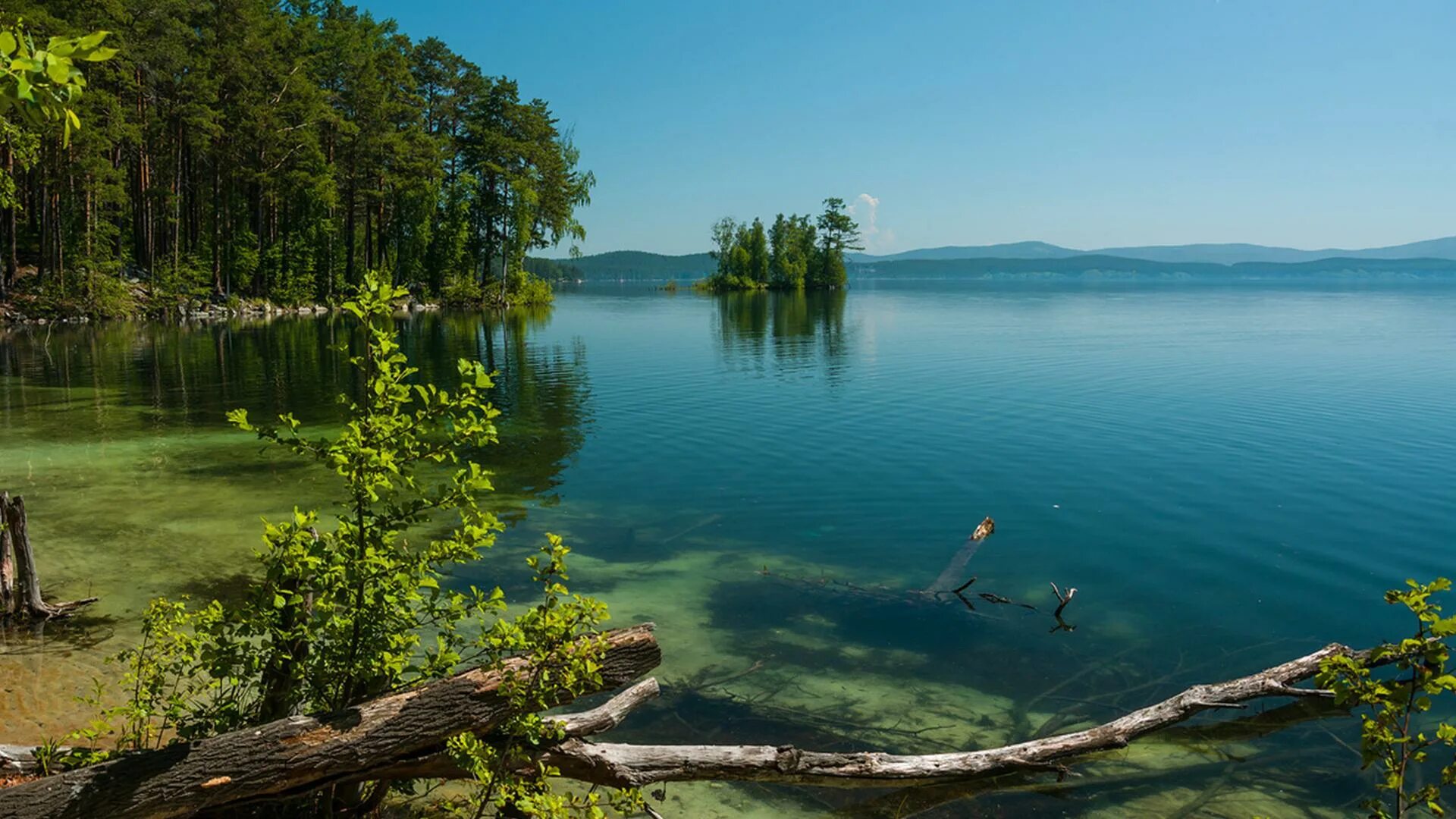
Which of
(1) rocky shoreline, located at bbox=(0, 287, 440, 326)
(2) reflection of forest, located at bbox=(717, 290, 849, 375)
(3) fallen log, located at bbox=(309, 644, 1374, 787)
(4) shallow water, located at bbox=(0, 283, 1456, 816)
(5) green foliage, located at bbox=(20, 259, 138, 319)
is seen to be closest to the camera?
(3) fallen log, located at bbox=(309, 644, 1374, 787)

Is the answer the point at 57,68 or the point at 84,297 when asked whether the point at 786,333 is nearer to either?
the point at 84,297

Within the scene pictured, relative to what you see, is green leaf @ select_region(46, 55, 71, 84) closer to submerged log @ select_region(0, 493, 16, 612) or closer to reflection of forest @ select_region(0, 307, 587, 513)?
submerged log @ select_region(0, 493, 16, 612)

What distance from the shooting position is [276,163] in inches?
2238

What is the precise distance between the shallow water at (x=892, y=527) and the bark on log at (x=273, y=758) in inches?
96.5

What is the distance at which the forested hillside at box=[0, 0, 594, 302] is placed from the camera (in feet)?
150

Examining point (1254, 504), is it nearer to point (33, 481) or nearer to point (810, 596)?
point (810, 596)

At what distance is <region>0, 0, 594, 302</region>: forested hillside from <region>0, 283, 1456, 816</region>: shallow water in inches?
724

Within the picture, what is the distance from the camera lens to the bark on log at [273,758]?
388cm

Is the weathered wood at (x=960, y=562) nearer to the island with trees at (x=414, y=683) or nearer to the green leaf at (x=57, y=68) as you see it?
the island with trees at (x=414, y=683)

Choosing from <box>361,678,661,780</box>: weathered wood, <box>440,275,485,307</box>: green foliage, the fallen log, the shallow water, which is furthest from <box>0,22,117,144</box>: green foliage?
<box>440,275,485,307</box>: green foliage

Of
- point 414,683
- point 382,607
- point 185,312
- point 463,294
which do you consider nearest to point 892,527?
point 414,683

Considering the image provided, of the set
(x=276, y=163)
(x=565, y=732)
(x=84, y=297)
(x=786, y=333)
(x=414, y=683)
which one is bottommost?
(x=565, y=732)

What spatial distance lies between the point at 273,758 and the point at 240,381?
1062 inches

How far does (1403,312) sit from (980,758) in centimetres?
8264
